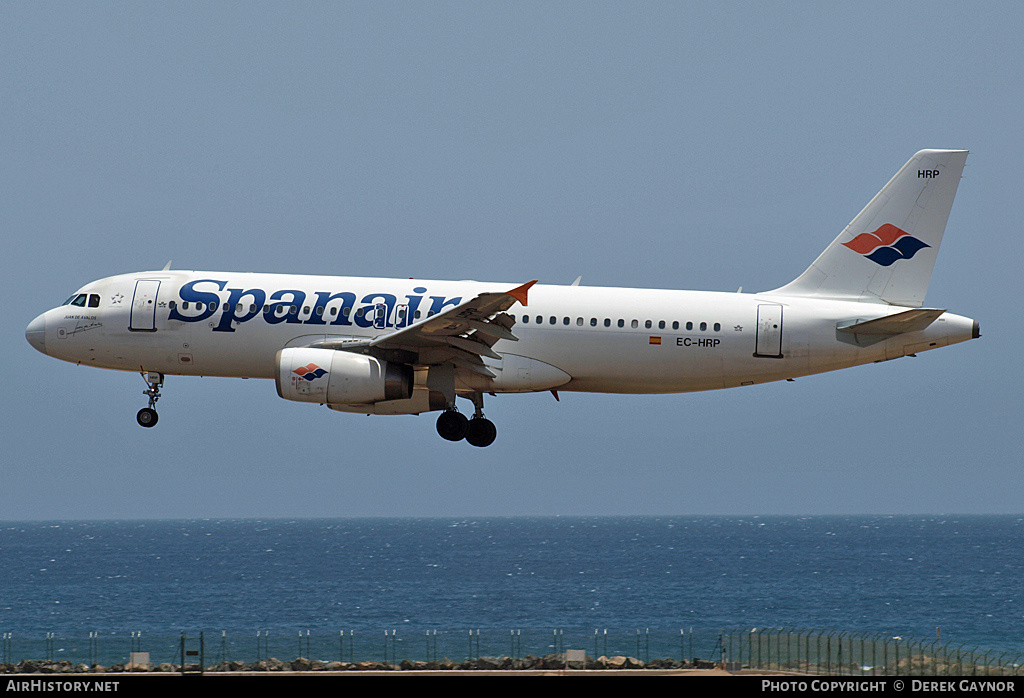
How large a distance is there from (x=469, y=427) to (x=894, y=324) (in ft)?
40.0

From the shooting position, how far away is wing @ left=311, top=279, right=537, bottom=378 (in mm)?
29859

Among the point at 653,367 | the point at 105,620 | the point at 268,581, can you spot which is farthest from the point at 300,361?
the point at 268,581

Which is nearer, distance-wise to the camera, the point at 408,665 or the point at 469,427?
the point at 469,427

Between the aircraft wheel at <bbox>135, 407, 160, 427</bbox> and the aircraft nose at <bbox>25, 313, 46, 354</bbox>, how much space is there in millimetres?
3375

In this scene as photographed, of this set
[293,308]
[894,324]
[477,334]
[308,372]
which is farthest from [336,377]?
[894,324]

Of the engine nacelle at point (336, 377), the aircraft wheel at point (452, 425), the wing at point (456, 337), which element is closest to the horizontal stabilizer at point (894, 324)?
the wing at point (456, 337)

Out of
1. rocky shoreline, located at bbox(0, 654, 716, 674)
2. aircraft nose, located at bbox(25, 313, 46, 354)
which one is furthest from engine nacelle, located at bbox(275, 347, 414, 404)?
rocky shoreline, located at bbox(0, 654, 716, 674)

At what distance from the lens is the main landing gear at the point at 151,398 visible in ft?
113

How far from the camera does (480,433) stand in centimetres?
3384

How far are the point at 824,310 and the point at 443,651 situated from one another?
36.3 meters

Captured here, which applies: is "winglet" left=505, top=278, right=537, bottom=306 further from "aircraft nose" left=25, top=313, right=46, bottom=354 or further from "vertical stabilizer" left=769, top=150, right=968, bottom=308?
"aircraft nose" left=25, top=313, right=46, bottom=354

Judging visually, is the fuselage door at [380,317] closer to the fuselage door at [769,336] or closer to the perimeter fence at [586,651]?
the fuselage door at [769,336]

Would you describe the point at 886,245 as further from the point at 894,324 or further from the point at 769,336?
the point at 769,336

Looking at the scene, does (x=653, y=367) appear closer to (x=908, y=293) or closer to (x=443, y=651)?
(x=908, y=293)
